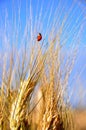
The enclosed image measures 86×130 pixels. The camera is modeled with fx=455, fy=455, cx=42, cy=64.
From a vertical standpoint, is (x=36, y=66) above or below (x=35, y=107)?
above

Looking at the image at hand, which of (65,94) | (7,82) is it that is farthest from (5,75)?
(65,94)

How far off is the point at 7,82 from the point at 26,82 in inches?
9.7

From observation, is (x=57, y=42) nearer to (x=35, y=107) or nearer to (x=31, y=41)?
(x=31, y=41)

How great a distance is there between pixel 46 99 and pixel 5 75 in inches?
16.5

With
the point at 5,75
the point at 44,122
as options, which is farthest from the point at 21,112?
the point at 5,75

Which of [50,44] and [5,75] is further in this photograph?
[5,75]

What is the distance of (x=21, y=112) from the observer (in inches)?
127

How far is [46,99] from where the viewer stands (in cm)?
326

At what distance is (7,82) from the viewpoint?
3471mm

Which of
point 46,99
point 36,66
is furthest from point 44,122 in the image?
point 36,66

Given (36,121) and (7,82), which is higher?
(7,82)

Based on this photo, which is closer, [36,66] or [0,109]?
[36,66]

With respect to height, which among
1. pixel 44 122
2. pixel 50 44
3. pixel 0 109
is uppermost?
pixel 50 44

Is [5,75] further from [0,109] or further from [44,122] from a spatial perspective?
[44,122]
